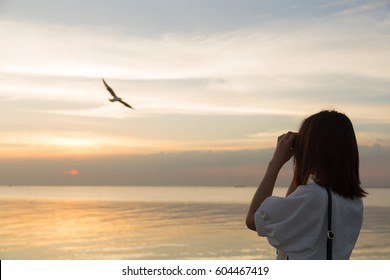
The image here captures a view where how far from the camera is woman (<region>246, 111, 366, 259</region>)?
7.89 feet

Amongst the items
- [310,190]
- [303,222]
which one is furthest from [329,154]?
[303,222]

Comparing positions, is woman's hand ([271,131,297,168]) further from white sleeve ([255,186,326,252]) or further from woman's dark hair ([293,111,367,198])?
white sleeve ([255,186,326,252])

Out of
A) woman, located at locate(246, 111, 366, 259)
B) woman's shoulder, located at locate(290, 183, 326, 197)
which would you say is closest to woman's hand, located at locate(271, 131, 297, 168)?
woman, located at locate(246, 111, 366, 259)

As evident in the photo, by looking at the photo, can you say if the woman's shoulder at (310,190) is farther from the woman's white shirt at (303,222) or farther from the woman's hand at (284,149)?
the woman's hand at (284,149)

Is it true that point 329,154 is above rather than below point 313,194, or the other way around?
above

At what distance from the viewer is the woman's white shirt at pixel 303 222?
2400 mm

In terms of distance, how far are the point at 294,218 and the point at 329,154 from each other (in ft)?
0.95

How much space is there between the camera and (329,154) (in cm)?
243

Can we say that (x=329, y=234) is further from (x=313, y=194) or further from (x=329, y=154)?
(x=329, y=154)

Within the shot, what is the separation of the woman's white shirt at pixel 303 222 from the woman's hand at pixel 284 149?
133mm

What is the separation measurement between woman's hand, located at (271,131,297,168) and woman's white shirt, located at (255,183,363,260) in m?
0.13

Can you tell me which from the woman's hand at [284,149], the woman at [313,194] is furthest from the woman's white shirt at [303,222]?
the woman's hand at [284,149]
